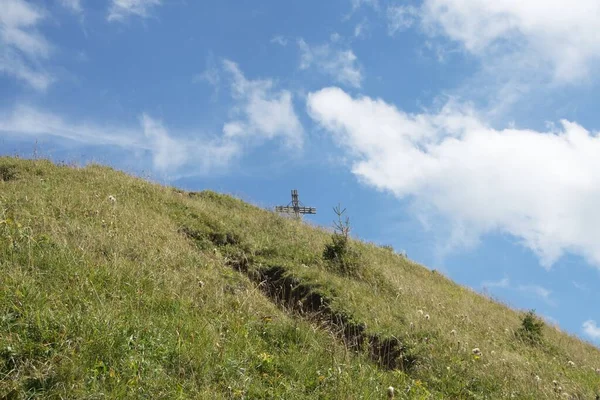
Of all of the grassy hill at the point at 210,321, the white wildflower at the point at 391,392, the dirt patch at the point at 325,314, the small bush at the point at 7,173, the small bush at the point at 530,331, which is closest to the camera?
the grassy hill at the point at 210,321

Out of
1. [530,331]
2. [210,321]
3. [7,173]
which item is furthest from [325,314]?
[7,173]

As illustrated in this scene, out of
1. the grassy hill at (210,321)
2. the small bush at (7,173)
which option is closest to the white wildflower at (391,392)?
the grassy hill at (210,321)

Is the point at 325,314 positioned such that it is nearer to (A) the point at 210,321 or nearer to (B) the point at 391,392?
(A) the point at 210,321

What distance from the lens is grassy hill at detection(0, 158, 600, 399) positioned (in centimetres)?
473

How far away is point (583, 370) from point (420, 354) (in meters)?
4.62

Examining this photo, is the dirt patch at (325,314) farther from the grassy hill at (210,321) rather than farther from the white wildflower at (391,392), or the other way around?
the white wildflower at (391,392)

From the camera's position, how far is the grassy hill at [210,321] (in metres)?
4.73

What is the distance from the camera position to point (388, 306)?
31.0 feet

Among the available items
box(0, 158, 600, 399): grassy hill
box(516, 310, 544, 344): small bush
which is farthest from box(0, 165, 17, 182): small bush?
box(516, 310, 544, 344): small bush

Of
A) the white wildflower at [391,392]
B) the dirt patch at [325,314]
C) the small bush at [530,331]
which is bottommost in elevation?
the white wildflower at [391,392]

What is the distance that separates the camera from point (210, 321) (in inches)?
245

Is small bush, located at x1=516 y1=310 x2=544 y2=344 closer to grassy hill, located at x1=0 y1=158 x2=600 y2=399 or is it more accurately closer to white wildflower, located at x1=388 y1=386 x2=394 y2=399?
grassy hill, located at x1=0 y1=158 x2=600 y2=399

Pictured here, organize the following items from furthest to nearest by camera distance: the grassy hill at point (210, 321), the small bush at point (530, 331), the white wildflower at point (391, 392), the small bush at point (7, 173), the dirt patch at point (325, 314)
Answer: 1. the small bush at point (7, 173)
2. the small bush at point (530, 331)
3. the dirt patch at point (325, 314)
4. the white wildflower at point (391, 392)
5. the grassy hill at point (210, 321)

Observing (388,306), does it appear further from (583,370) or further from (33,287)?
(33,287)
